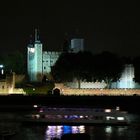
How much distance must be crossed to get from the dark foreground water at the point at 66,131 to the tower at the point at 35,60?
52.6 m

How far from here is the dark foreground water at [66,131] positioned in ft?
120

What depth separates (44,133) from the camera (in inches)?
1508

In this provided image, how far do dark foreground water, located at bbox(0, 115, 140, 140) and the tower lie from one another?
52.6 metres

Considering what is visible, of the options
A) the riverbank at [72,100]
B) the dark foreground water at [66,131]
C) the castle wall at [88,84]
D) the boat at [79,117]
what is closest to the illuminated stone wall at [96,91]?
the castle wall at [88,84]

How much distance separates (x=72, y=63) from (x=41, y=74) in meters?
10.5

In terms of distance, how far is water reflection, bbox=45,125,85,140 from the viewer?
3779cm

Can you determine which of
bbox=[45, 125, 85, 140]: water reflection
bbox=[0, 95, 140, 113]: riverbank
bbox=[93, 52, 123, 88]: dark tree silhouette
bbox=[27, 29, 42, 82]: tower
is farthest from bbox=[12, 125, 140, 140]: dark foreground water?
bbox=[27, 29, 42, 82]: tower

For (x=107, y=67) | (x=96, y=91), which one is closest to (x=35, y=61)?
(x=107, y=67)

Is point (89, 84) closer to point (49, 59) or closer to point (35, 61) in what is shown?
point (49, 59)

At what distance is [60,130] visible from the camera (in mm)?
39875

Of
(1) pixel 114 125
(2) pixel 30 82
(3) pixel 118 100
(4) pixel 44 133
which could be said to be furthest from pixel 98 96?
(4) pixel 44 133

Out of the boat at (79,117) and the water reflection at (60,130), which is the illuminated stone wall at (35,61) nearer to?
the boat at (79,117)

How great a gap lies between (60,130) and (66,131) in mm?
678

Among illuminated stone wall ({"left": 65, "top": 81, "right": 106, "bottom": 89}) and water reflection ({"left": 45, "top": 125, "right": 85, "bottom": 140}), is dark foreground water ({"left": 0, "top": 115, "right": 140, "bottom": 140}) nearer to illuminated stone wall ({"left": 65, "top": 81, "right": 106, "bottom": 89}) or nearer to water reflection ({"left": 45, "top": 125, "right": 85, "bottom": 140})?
water reflection ({"left": 45, "top": 125, "right": 85, "bottom": 140})
